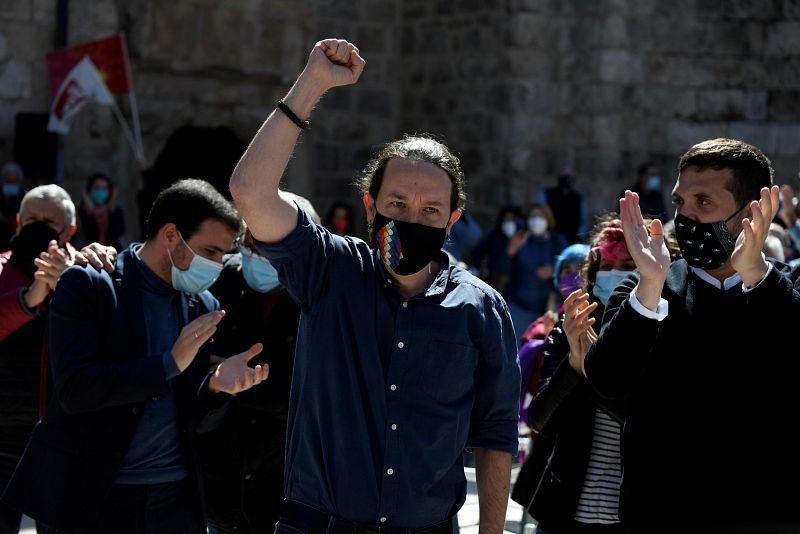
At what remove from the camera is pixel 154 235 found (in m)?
4.26

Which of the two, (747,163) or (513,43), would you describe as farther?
(513,43)

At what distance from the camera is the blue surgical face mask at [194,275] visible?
13.7 ft

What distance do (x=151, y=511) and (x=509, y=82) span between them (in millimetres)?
10734

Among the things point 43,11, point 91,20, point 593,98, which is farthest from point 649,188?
point 43,11

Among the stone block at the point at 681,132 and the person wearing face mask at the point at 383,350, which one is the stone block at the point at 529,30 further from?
the person wearing face mask at the point at 383,350

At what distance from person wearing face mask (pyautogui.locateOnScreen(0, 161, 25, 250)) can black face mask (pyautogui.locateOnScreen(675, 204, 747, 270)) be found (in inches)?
322

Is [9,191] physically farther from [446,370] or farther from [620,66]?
[446,370]

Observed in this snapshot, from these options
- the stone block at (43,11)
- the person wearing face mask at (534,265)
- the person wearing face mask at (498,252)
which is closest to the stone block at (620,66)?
the person wearing face mask at (498,252)

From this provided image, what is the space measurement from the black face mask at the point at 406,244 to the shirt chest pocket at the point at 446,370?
0.21m

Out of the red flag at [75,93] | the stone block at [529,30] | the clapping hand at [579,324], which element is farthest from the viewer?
the stone block at [529,30]

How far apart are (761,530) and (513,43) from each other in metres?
11.3

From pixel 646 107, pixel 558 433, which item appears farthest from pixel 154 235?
pixel 646 107

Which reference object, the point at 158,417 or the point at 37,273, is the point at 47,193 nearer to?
the point at 37,273

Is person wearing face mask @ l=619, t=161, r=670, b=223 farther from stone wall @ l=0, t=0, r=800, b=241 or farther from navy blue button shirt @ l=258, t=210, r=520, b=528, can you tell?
navy blue button shirt @ l=258, t=210, r=520, b=528
